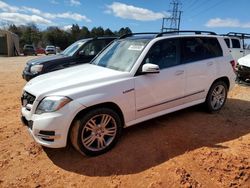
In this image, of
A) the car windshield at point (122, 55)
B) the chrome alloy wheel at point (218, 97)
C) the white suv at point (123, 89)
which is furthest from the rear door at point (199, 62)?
the car windshield at point (122, 55)

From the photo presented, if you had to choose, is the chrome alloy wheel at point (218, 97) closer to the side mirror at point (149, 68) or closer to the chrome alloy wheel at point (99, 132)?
Result: the side mirror at point (149, 68)

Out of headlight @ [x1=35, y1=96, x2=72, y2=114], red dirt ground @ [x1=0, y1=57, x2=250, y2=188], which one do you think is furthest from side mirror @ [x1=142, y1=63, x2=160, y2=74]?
headlight @ [x1=35, y1=96, x2=72, y2=114]

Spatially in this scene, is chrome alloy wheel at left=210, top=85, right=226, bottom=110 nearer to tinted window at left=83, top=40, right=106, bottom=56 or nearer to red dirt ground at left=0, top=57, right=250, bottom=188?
red dirt ground at left=0, top=57, right=250, bottom=188

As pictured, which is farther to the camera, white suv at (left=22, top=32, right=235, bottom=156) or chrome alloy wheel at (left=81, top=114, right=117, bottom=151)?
chrome alloy wheel at (left=81, top=114, right=117, bottom=151)

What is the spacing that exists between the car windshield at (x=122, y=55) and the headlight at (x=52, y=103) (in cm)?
127

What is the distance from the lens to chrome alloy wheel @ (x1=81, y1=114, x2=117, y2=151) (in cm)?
394

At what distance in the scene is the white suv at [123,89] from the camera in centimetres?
375

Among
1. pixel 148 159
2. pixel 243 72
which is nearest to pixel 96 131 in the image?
pixel 148 159

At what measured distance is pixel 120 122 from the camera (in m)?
4.23

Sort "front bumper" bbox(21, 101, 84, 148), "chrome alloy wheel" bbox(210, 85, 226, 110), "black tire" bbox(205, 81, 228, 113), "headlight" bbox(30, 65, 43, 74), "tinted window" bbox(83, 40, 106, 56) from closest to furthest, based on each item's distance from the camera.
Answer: "front bumper" bbox(21, 101, 84, 148)
"black tire" bbox(205, 81, 228, 113)
"chrome alloy wheel" bbox(210, 85, 226, 110)
"headlight" bbox(30, 65, 43, 74)
"tinted window" bbox(83, 40, 106, 56)

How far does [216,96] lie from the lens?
6000 millimetres

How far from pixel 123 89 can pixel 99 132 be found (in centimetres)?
78

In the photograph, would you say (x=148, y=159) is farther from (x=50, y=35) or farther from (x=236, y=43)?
(x=50, y=35)

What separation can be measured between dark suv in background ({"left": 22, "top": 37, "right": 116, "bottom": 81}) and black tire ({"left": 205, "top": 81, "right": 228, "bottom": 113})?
4616 mm
